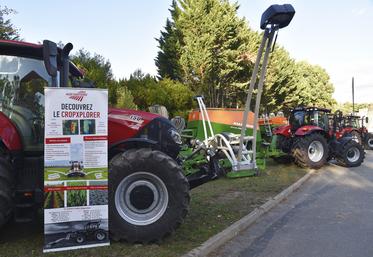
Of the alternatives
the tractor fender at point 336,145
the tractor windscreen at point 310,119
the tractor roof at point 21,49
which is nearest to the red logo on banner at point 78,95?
the tractor roof at point 21,49

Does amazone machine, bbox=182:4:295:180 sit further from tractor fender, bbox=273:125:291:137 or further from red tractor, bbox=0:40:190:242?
red tractor, bbox=0:40:190:242

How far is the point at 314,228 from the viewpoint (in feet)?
23.0

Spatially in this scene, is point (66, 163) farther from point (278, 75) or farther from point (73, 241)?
point (278, 75)

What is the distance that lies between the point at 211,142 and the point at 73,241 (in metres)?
7.21

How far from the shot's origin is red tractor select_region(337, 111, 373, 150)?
22084 mm

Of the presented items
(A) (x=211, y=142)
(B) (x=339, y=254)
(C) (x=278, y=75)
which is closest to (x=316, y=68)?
(C) (x=278, y=75)

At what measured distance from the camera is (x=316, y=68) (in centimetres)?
7644

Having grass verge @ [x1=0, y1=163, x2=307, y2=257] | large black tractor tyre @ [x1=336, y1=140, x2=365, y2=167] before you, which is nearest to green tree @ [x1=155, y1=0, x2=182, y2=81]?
large black tractor tyre @ [x1=336, y1=140, x2=365, y2=167]

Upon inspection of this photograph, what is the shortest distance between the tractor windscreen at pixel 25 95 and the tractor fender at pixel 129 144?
91 cm

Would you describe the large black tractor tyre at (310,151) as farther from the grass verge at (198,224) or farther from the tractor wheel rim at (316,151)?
the grass verge at (198,224)

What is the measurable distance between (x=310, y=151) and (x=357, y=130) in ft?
32.1

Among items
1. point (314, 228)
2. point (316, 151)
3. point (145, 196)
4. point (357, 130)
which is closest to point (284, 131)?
point (316, 151)

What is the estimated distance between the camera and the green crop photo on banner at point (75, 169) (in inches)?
199

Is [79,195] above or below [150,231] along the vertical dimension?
above
